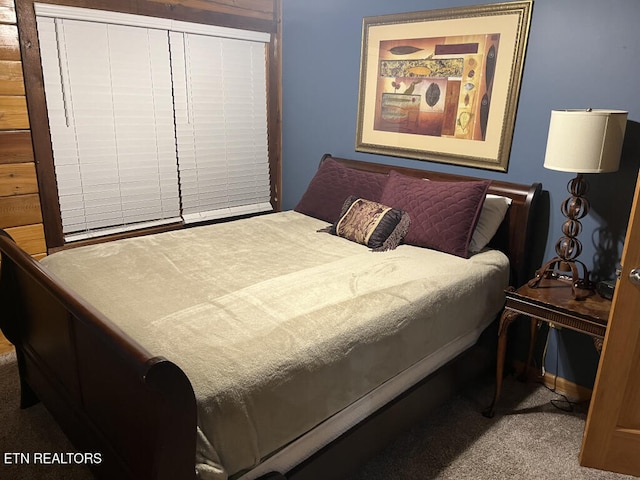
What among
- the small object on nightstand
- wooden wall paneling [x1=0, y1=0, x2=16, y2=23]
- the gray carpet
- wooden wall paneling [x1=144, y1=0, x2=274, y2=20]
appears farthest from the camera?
wooden wall paneling [x1=144, y1=0, x2=274, y2=20]

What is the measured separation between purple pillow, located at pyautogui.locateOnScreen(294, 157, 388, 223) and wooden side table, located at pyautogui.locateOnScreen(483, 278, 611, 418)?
1.08 m

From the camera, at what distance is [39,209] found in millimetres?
2982

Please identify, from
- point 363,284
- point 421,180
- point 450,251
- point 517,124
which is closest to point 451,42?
point 517,124

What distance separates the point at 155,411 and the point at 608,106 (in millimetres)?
2345

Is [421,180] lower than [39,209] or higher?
higher

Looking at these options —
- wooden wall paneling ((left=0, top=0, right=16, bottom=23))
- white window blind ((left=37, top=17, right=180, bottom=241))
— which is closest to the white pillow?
white window blind ((left=37, top=17, right=180, bottom=241))

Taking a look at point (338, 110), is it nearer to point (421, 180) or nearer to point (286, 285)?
point (421, 180)

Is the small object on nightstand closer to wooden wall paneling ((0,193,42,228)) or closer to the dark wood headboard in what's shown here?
the dark wood headboard

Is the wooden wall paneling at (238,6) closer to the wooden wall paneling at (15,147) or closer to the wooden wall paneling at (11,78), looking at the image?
the wooden wall paneling at (11,78)

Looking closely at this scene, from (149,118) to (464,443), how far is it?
2.76 meters

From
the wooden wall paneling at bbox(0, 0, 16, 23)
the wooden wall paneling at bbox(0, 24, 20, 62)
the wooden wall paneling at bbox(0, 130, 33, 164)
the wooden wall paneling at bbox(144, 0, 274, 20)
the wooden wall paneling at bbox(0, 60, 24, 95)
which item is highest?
the wooden wall paneling at bbox(144, 0, 274, 20)

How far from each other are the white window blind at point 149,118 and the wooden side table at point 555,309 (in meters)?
2.37

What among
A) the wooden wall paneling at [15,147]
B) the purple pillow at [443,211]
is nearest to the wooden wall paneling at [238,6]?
the wooden wall paneling at [15,147]

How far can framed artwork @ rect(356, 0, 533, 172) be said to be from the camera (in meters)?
2.62
